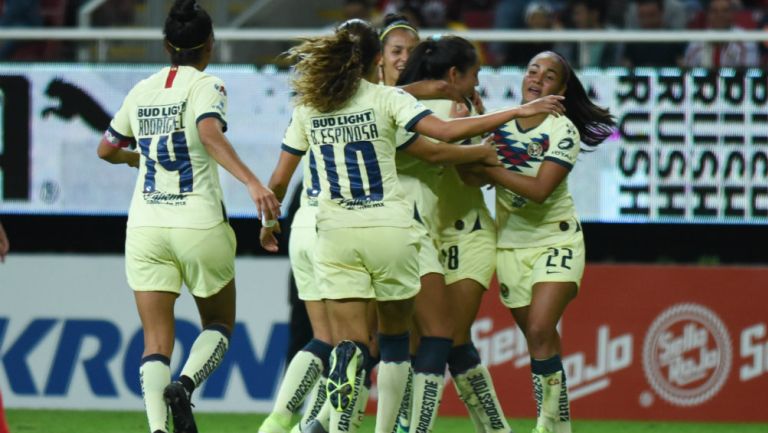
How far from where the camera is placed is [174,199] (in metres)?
6.73

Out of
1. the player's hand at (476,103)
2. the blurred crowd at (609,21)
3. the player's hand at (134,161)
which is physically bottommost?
the player's hand at (134,161)

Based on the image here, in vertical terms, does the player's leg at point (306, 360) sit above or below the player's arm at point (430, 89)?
below

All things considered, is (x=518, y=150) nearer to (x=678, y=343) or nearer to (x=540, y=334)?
(x=540, y=334)

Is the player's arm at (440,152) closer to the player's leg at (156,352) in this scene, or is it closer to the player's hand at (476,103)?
the player's hand at (476,103)

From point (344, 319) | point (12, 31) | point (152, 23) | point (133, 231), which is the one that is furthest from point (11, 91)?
point (344, 319)

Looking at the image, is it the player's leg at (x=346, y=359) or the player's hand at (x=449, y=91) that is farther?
the player's hand at (x=449, y=91)

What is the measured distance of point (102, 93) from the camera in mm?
10508

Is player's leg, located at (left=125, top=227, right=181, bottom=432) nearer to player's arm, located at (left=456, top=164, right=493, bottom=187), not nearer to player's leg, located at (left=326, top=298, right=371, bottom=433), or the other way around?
player's leg, located at (left=326, top=298, right=371, bottom=433)

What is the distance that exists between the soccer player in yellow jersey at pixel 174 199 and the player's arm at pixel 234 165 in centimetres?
1

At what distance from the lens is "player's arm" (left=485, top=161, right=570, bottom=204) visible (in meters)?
7.19

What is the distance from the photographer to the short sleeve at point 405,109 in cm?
646

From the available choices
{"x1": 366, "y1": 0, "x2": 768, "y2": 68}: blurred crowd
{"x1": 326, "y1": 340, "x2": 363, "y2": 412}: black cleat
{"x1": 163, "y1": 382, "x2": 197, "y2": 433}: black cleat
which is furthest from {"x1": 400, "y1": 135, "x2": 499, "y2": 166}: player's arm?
{"x1": 366, "y1": 0, "x2": 768, "y2": 68}: blurred crowd

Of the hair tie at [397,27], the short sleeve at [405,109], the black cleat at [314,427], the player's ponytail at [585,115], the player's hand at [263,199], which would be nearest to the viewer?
the player's hand at [263,199]

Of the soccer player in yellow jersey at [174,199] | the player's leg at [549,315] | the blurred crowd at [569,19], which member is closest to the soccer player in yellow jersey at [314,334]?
the soccer player in yellow jersey at [174,199]
